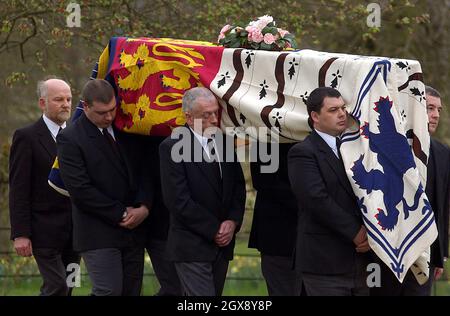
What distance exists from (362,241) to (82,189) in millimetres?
2007

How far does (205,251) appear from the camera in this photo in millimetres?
8406

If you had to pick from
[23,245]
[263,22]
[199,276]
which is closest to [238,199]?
[199,276]

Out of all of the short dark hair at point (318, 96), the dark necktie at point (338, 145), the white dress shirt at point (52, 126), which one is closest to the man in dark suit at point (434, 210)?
the dark necktie at point (338, 145)

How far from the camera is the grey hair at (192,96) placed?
8406 millimetres

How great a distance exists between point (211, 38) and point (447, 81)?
4.68 metres

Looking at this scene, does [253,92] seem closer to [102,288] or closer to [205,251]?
[205,251]

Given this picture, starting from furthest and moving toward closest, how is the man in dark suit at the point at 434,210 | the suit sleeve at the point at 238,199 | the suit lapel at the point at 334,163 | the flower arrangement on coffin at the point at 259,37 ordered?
the flower arrangement on coffin at the point at 259,37, the suit sleeve at the point at 238,199, the man in dark suit at the point at 434,210, the suit lapel at the point at 334,163

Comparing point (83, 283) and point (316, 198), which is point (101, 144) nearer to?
point (316, 198)

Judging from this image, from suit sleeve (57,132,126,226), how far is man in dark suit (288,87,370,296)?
55.7 inches

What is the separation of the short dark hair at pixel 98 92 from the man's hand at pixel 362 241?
6.69ft

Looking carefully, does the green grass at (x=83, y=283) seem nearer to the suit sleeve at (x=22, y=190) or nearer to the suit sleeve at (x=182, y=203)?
the suit sleeve at (x=22, y=190)

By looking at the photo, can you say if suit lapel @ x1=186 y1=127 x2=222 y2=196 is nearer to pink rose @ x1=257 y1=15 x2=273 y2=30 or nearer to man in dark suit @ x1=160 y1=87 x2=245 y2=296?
man in dark suit @ x1=160 y1=87 x2=245 y2=296

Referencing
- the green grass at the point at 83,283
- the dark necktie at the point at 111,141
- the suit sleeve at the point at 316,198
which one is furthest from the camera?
the green grass at the point at 83,283
